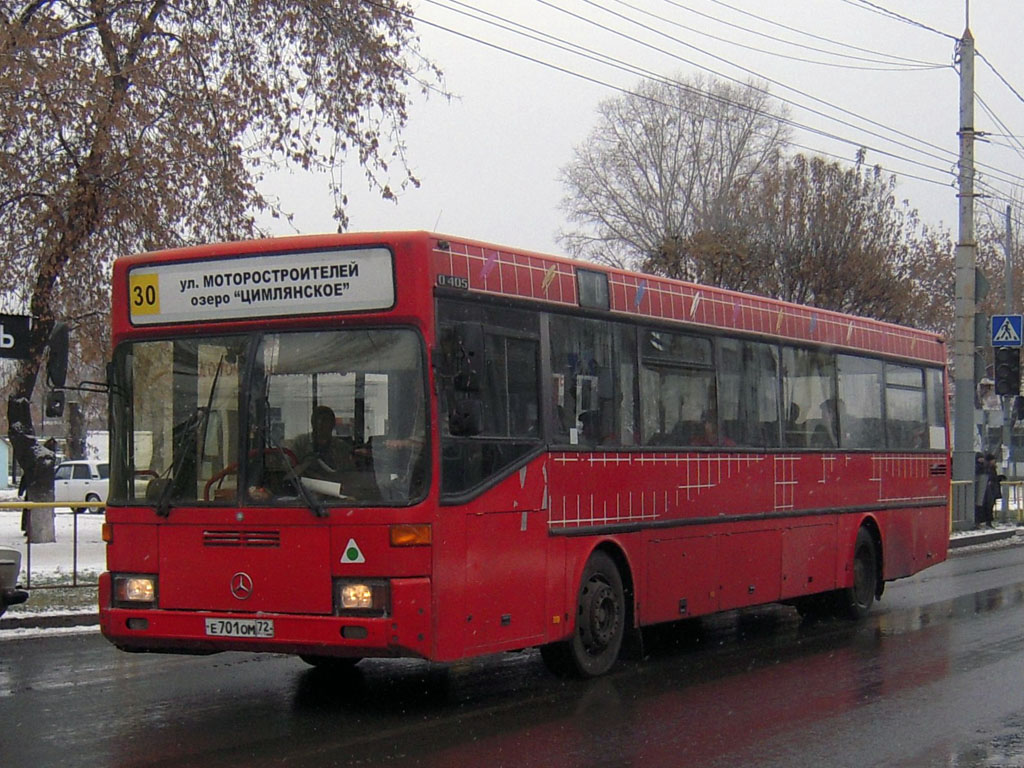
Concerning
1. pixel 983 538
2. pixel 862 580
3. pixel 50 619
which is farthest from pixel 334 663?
pixel 983 538

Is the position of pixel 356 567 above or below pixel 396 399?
below

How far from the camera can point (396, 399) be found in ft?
28.9

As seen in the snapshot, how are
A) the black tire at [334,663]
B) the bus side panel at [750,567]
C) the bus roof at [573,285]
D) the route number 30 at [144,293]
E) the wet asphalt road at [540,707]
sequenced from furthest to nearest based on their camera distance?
the bus side panel at [750,567] < the black tire at [334,663] < the route number 30 at [144,293] < the bus roof at [573,285] < the wet asphalt road at [540,707]

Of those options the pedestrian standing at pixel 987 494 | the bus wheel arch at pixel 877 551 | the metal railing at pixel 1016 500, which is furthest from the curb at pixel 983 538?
the bus wheel arch at pixel 877 551

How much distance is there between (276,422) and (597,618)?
9.71 feet

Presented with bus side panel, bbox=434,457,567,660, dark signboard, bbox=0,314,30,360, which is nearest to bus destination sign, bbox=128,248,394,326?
bus side panel, bbox=434,457,567,660

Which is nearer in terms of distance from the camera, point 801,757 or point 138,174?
point 801,757

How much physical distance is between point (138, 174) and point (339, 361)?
37.5 feet

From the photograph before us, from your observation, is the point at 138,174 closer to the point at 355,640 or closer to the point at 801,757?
the point at 355,640

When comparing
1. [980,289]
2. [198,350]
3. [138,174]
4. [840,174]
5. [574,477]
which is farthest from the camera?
[840,174]

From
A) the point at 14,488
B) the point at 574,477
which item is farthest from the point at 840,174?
the point at 14,488

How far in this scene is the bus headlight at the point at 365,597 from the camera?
28.4 feet

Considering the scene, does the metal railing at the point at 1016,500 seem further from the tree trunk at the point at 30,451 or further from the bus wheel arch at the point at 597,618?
the bus wheel arch at the point at 597,618

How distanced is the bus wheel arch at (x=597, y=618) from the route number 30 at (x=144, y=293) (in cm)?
351
